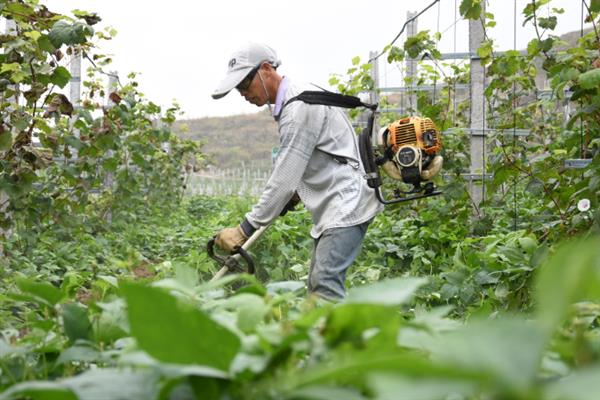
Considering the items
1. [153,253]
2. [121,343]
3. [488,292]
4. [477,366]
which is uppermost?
[477,366]

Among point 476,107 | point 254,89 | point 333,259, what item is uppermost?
point 254,89

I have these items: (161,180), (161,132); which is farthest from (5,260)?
(161,180)

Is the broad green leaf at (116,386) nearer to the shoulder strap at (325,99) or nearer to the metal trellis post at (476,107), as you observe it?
the shoulder strap at (325,99)

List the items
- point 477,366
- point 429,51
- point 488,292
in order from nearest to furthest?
point 477,366
point 488,292
point 429,51

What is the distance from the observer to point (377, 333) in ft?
3.17

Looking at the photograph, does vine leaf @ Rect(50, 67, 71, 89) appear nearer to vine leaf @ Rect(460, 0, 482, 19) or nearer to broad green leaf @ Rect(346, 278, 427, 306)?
vine leaf @ Rect(460, 0, 482, 19)

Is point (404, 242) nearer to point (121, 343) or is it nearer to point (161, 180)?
point (121, 343)

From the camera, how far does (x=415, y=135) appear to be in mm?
4328

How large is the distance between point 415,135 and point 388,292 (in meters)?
3.44

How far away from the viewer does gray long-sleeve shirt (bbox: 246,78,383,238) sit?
159 inches

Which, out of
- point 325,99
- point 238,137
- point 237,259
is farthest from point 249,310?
point 238,137

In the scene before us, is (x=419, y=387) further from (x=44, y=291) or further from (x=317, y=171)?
(x=317, y=171)

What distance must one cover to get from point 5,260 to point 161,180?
33.0 ft

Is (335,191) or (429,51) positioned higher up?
(429,51)
